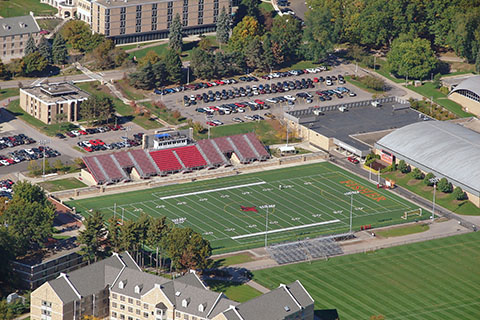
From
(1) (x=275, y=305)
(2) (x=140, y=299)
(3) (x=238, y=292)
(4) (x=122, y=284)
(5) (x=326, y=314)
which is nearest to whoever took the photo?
(1) (x=275, y=305)

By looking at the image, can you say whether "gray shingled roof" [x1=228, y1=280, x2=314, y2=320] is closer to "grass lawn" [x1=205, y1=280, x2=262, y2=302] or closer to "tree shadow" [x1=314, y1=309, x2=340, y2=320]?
"tree shadow" [x1=314, y1=309, x2=340, y2=320]

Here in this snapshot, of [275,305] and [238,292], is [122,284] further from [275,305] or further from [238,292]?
[275,305]

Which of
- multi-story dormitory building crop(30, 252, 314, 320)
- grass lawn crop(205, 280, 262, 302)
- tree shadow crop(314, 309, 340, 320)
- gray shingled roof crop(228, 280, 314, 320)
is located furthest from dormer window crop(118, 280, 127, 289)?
tree shadow crop(314, 309, 340, 320)

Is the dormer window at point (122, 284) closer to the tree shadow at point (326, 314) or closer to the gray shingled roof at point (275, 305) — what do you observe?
the gray shingled roof at point (275, 305)

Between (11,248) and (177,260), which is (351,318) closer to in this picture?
(177,260)

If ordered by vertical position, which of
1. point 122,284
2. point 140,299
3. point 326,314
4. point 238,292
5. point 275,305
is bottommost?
point 238,292

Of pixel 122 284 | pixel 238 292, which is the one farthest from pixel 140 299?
pixel 238 292

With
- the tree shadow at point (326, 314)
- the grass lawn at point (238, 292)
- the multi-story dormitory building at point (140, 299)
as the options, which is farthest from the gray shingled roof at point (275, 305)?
the grass lawn at point (238, 292)
